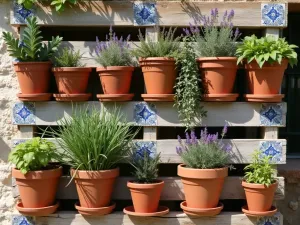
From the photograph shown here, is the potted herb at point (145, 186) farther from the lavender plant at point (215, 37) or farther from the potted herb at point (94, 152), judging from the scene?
the lavender plant at point (215, 37)

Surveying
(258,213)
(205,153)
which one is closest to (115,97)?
(205,153)

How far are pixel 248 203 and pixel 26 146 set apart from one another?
189 cm

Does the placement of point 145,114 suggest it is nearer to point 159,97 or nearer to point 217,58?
point 159,97

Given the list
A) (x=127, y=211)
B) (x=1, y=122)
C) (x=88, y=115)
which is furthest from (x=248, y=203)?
(x=1, y=122)

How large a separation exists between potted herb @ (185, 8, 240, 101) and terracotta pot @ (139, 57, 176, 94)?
26 cm

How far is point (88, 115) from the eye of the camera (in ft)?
11.4

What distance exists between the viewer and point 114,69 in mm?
3465

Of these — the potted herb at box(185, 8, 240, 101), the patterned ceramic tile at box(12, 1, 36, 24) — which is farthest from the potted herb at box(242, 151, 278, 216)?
the patterned ceramic tile at box(12, 1, 36, 24)

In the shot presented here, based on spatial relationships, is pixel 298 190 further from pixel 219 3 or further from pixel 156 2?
pixel 156 2

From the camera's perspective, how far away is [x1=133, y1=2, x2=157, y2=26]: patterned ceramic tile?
3592 mm

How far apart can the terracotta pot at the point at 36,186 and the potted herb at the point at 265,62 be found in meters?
1.77

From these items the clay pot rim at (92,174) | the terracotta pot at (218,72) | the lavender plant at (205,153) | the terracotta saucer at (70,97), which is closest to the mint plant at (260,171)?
the lavender plant at (205,153)

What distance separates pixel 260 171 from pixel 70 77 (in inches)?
69.1

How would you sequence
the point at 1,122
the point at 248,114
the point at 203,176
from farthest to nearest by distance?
the point at 1,122
the point at 248,114
the point at 203,176
